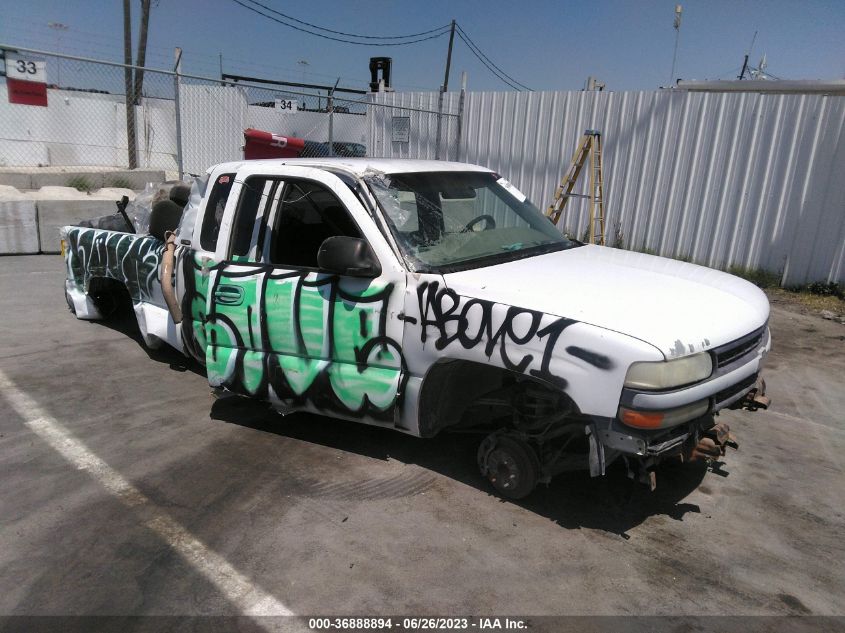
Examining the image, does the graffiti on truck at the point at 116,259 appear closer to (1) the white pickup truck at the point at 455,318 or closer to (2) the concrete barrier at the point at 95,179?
(1) the white pickup truck at the point at 455,318

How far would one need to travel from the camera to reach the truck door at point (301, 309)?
3.85 meters

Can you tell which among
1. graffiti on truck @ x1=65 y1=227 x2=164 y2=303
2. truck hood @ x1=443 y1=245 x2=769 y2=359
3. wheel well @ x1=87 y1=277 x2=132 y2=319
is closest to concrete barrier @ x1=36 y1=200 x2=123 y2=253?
wheel well @ x1=87 y1=277 x2=132 y2=319

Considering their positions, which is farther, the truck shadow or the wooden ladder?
the wooden ladder

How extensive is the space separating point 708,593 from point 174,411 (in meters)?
3.77

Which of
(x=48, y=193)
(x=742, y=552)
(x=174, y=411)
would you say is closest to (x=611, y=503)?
(x=742, y=552)

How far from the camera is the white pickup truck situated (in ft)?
10.3

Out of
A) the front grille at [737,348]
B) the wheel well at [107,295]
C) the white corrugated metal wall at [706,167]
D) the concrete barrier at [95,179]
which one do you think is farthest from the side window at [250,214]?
the concrete barrier at [95,179]

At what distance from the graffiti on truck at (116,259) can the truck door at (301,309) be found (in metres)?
1.21

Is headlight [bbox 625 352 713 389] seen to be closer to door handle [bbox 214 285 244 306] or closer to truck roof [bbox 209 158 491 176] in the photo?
truck roof [bbox 209 158 491 176]

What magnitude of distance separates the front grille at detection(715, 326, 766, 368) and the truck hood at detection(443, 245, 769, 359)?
0.04 meters

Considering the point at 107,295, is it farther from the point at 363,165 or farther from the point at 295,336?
the point at 363,165

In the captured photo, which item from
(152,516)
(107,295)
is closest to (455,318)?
(152,516)

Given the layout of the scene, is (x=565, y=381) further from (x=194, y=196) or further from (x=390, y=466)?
(x=194, y=196)

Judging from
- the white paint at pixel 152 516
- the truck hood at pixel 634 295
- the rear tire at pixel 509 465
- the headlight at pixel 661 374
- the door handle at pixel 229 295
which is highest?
the truck hood at pixel 634 295
